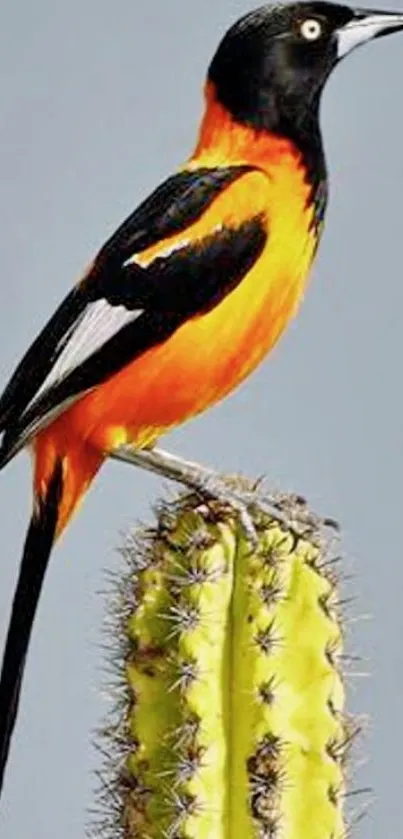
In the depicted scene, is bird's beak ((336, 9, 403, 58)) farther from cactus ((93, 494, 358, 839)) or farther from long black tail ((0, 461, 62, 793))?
cactus ((93, 494, 358, 839))

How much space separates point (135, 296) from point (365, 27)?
0.95 metres

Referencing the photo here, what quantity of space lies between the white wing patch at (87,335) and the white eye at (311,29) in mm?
910

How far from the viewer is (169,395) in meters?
4.58

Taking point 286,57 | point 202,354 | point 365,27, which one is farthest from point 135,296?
point 365,27

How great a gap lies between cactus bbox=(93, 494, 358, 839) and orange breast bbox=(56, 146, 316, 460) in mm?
953

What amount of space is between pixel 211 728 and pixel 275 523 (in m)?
0.42

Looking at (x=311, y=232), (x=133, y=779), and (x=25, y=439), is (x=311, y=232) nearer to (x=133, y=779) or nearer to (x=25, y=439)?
(x=25, y=439)

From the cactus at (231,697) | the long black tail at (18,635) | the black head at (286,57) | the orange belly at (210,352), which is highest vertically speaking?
the black head at (286,57)

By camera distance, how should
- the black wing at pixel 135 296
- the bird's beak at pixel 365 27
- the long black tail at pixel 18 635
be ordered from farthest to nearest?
1. the bird's beak at pixel 365 27
2. the black wing at pixel 135 296
3. the long black tail at pixel 18 635

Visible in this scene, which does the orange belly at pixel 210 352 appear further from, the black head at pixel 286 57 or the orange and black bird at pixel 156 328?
the black head at pixel 286 57

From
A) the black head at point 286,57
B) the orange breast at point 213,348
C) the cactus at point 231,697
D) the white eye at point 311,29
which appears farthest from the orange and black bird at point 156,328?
the cactus at point 231,697

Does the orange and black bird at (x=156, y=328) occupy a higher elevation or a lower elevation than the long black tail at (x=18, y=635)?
higher

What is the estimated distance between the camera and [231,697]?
356cm

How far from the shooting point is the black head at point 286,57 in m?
5.00
